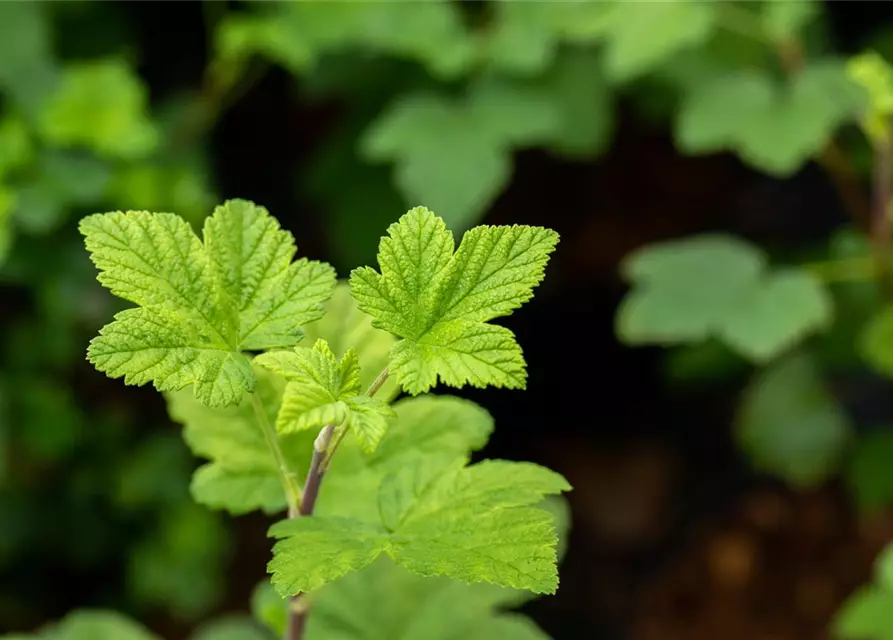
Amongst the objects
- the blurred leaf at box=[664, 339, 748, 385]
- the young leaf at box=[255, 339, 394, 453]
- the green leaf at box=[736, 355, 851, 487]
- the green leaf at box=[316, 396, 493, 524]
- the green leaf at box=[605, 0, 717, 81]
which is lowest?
the green leaf at box=[736, 355, 851, 487]

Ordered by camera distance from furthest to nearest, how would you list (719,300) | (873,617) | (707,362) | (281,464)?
(707,362) → (719,300) → (873,617) → (281,464)

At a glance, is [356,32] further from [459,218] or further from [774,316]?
[774,316]

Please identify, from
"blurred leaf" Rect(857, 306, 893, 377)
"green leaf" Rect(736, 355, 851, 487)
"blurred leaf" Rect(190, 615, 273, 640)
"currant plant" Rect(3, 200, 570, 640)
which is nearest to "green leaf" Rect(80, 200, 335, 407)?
"currant plant" Rect(3, 200, 570, 640)

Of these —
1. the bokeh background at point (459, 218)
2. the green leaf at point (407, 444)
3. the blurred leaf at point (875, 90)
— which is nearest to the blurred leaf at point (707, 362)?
the bokeh background at point (459, 218)

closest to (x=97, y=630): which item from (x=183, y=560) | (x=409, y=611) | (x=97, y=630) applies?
(x=97, y=630)

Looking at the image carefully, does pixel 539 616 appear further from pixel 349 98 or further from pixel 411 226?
pixel 411 226

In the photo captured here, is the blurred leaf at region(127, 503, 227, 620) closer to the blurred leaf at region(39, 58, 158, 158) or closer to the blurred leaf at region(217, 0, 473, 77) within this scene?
the blurred leaf at region(39, 58, 158, 158)

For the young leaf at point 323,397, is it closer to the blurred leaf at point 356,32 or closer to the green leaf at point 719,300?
the green leaf at point 719,300
